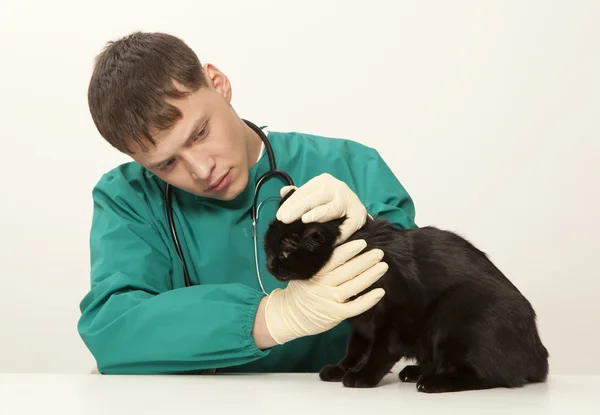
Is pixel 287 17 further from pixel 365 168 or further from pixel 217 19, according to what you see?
pixel 365 168

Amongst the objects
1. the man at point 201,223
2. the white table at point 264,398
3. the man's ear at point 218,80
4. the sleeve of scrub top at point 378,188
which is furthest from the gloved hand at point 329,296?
the man's ear at point 218,80

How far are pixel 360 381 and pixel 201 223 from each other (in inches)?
25.8

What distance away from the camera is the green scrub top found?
4.73 ft

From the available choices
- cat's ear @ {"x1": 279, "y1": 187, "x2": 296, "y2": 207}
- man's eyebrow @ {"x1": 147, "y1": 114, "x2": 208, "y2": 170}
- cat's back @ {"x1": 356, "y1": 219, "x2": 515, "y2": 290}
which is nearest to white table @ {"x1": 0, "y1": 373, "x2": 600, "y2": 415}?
cat's back @ {"x1": 356, "y1": 219, "x2": 515, "y2": 290}

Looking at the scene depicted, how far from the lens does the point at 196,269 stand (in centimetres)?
177

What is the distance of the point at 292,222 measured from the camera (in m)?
1.35

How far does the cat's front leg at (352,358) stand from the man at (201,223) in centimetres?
5

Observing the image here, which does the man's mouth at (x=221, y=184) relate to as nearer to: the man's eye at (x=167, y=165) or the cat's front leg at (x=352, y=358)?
the man's eye at (x=167, y=165)

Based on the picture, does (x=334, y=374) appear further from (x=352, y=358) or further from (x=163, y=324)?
(x=163, y=324)

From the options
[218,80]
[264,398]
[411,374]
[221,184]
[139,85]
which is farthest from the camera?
[218,80]

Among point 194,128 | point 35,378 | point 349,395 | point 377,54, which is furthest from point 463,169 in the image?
point 35,378

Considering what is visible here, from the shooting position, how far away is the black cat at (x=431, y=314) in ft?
4.08

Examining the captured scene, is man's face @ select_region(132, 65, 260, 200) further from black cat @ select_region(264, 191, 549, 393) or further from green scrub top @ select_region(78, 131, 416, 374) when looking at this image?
black cat @ select_region(264, 191, 549, 393)

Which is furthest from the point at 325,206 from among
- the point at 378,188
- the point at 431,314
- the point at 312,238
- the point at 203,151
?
the point at 378,188
